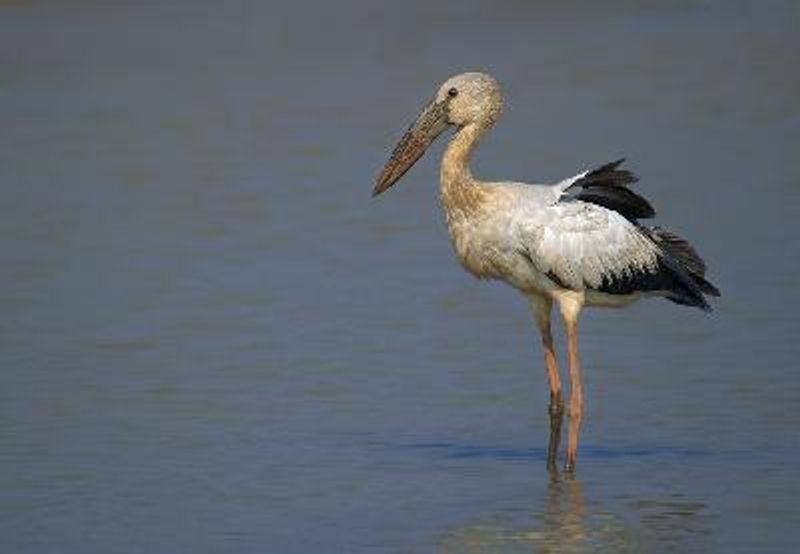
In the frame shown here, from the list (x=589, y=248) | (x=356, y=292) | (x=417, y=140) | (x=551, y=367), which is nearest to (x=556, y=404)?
(x=551, y=367)

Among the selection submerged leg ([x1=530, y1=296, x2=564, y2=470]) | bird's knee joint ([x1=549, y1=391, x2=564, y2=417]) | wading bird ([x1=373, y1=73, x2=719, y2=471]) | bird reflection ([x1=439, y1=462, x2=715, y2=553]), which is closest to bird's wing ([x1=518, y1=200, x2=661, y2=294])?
wading bird ([x1=373, y1=73, x2=719, y2=471])

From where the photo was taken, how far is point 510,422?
13.6 m

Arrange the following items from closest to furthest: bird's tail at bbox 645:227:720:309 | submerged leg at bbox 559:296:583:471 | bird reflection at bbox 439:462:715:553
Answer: bird reflection at bbox 439:462:715:553 → submerged leg at bbox 559:296:583:471 → bird's tail at bbox 645:227:720:309

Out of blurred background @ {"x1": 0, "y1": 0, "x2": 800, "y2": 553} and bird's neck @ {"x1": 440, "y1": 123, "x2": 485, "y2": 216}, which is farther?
bird's neck @ {"x1": 440, "y1": 123, "x2": 485, "y2": 216}

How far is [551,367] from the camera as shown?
13.4 metres

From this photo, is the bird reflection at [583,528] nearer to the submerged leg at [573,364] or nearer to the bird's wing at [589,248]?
the submerged leg at [573,364]

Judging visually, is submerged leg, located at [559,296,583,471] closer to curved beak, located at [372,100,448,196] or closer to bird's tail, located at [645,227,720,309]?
bird's tail, located at [645,227,720,309]

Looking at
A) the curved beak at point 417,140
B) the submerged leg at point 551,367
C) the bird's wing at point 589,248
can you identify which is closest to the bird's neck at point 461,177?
the curved beak at point 417,140

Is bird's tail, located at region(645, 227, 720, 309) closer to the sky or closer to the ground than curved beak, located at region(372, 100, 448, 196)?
closer to the ground

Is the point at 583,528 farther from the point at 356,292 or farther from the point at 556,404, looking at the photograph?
the point at 356,292

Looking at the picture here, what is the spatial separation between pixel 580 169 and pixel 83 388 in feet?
19.8

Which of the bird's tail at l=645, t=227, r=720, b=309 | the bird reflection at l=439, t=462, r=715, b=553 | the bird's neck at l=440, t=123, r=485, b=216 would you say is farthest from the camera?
the bird's tail at l=645, t=227, r=720, b=309

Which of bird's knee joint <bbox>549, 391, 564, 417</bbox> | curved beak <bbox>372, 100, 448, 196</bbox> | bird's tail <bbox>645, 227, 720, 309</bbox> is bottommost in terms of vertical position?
bird's knee joint <bbox>549, 391, 564, 417</bbox>

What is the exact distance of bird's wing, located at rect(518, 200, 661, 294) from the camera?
42.7 ft
